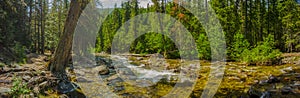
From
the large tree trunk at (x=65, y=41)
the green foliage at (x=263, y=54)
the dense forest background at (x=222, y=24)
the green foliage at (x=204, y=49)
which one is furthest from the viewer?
the green foliage at (x=204, y=49)

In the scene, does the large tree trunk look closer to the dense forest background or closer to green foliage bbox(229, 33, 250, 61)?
the dense forest background

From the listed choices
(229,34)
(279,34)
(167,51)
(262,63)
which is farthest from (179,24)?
(279,34)

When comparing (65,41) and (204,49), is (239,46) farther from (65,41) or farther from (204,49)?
(65,41)

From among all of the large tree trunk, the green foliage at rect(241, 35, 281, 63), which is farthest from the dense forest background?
the large tree trunk

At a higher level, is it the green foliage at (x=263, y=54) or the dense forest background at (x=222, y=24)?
the dense forest background at (x=222, y=24)

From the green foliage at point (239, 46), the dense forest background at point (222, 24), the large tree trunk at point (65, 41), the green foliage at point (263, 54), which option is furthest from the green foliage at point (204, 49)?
the large tree trunk at point (65, 41)

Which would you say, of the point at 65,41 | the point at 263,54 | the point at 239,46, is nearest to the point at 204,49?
the point at 239,46

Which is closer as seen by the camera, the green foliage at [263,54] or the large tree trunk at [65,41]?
the large tree trunk at [65,41]

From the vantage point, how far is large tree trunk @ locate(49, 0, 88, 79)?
360 inches

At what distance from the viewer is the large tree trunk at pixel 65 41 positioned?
30.0ft

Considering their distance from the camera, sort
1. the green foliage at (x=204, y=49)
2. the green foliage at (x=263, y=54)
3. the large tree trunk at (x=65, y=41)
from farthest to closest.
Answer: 1. the green foliage at (x=204, y=49)
2. the green foliage at (x=263, y=54)
3. the large tree trunk at (x=65, y=41)

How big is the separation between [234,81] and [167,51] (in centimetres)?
1587

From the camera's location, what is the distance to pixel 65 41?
9.28 meters

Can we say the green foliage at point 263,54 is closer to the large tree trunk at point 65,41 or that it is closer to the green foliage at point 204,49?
the green foliage at point 204,49
